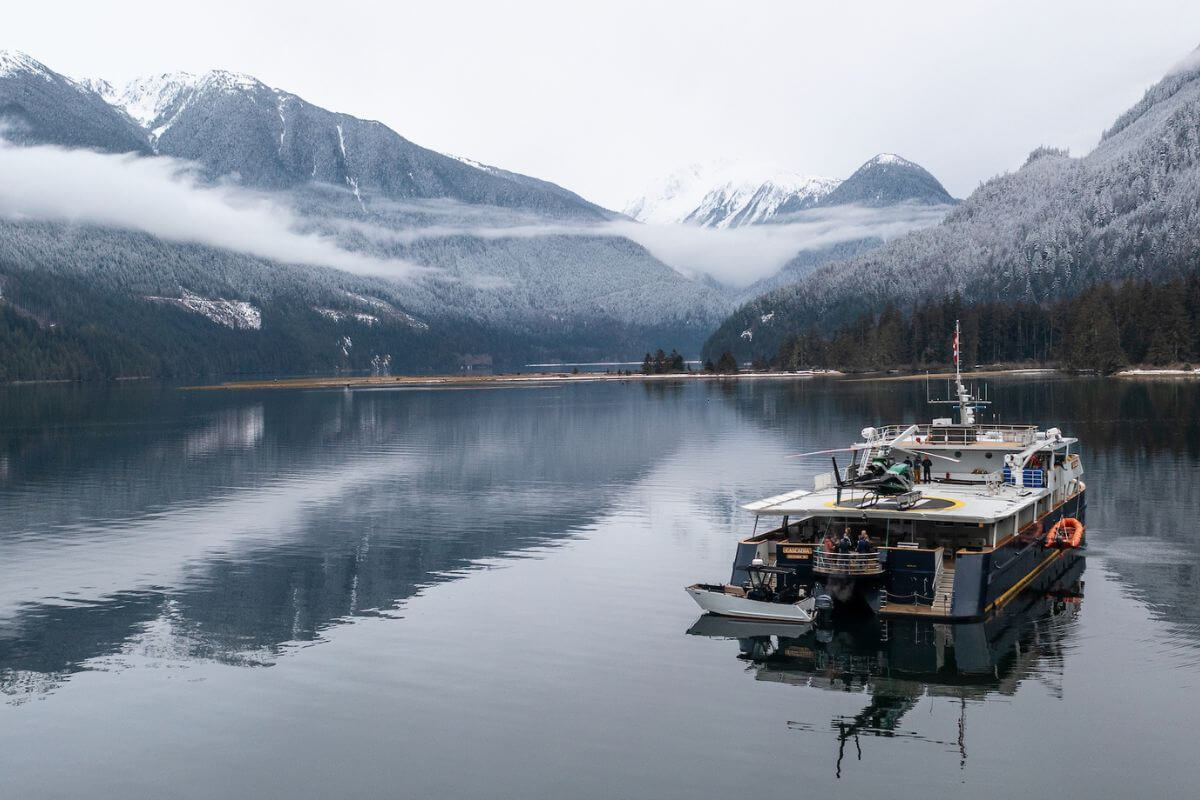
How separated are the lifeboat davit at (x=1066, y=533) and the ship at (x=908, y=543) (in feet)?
0.21

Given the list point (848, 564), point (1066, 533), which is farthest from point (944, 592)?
point (1066, 533)

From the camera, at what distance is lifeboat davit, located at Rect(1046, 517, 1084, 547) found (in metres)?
59.7

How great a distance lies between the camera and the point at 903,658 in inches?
1735

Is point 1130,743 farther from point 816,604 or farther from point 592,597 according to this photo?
point 592,597

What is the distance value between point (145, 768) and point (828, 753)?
19410mm

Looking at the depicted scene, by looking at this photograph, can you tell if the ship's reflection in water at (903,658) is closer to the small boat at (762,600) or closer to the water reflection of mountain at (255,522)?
the small boat at (762,600)

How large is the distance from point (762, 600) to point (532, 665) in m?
11.1

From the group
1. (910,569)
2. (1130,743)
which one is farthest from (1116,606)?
(1130,743)

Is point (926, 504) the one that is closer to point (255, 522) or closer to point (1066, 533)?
point (1066, 533)

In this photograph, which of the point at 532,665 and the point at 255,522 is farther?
the point at 255,522

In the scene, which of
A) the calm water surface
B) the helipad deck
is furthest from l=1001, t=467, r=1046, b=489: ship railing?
the calm water surface

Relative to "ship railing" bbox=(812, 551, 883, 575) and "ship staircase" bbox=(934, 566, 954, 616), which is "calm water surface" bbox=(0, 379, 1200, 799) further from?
"ship railing" bbox=(812, 551, 883, 575)

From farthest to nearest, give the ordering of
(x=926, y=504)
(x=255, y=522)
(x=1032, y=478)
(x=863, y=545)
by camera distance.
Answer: (x=255, y=522) → (x=1032, y=478) → (x=926, y=504) → (x=863, y=545)

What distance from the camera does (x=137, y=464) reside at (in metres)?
118
